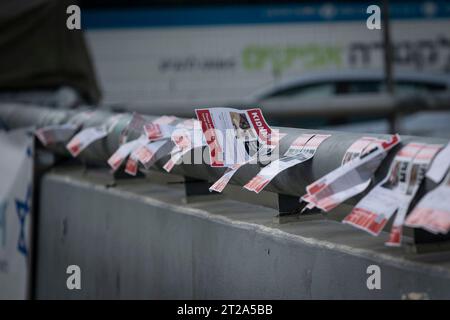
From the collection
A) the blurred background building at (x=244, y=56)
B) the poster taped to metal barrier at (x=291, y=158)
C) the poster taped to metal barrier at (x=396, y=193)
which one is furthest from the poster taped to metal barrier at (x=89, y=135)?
the blurred background building at (x=244, y=56)

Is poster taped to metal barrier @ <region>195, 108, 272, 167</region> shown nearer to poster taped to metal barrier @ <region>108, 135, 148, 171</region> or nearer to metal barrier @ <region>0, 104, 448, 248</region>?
metal barrier @ <region>0, 104, 448, 248</region>

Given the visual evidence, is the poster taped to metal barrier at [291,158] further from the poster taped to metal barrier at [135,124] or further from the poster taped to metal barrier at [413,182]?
the poster taped to metal barrier at [135,124]

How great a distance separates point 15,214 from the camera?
23.2 feet

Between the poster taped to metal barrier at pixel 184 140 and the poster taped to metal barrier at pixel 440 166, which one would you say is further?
the poster taped to metal barrier at pixel 184 140

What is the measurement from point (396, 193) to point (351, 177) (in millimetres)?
240

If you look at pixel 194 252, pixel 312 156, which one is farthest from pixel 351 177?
pixel 194 252

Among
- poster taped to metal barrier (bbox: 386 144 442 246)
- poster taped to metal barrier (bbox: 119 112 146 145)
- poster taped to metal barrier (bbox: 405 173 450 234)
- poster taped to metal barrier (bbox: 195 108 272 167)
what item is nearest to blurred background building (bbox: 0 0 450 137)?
poster taped to metal barrier (bbox: 119 112 146 145)

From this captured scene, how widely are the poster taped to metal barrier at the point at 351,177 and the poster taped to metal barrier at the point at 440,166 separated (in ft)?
0.85

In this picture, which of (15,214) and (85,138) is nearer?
(85,138)

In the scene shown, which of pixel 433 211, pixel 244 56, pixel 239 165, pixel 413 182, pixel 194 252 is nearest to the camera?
pixel 433 211

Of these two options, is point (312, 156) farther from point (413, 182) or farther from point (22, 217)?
point (22, 217)

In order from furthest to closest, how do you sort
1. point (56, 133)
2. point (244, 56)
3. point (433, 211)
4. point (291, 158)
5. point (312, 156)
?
1. point (244, 56)
2. point (56, 133)
3. point (291, 158)
4. point (312, 156)
5. point (433, 211)

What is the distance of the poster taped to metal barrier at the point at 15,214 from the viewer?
22.7 ft

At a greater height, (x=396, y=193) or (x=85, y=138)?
(x=396, y=193)
